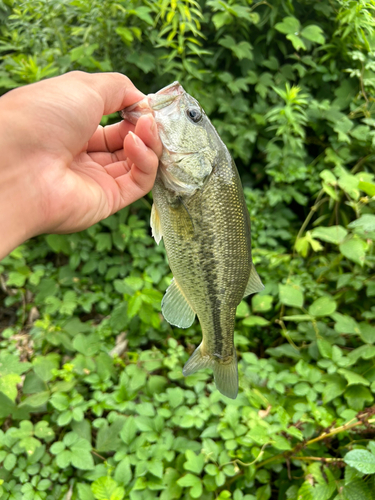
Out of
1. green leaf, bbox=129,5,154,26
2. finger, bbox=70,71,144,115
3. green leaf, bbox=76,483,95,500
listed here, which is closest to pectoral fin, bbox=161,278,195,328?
finger, bbox=70,71,144,115

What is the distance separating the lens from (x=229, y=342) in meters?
1.46

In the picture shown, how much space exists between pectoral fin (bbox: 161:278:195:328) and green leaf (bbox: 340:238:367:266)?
46.8 inches

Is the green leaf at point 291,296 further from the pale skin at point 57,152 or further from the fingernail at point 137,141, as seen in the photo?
the fingernail at point 137,141

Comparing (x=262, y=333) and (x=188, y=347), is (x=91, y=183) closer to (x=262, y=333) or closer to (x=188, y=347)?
(x=188, y=347)

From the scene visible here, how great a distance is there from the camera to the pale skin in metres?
1.06

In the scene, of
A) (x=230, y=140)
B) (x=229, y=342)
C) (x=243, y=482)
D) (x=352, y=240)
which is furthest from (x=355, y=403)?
(x=230, y=140)

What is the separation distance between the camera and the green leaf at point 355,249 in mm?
2070

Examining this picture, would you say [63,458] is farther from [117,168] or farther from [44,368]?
[117,168]

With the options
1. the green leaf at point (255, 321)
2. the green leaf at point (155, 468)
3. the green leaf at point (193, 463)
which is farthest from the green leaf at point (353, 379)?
the green leaf at point (155, 468)

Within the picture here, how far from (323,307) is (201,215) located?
1.24m

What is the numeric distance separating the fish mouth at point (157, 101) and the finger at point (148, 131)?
0.25ft

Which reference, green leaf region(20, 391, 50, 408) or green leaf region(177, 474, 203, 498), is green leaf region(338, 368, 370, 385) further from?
green leaf region(20, 391, 50, 408)

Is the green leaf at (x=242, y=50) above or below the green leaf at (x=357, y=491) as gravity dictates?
above

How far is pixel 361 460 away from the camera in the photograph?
1253 mm
